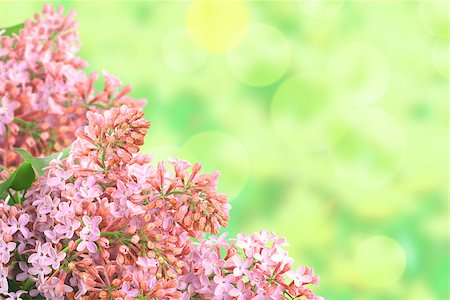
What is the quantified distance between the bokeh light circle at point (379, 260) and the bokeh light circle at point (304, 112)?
0.24 m

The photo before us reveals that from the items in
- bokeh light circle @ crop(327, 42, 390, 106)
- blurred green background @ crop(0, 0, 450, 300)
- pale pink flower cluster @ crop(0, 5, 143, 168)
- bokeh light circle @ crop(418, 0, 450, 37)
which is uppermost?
bokeh light circle @ crop(418, 0, 450, 37)

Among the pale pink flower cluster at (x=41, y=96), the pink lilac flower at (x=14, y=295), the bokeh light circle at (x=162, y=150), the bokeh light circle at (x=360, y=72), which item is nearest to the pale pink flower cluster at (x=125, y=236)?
the pink lilac flower at (x=14, y=295)

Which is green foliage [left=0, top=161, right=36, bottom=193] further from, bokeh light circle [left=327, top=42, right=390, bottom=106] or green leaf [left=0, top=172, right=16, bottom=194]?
bokeh light circle [left=327, top=42, right=390, bottom=106]

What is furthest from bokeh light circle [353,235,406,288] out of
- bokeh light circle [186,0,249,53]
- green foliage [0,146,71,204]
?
green foliage [0,146,71,204]

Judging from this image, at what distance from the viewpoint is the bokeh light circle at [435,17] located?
74.1 inches

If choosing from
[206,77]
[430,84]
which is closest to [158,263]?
[206,77]

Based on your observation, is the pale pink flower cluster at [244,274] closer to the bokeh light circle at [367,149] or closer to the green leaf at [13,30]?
the green leaf at [13,30]

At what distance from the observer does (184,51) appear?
1.79 metres

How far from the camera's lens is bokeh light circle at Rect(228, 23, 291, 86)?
5.85 ft

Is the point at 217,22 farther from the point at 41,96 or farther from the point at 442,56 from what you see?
the point at 41,96

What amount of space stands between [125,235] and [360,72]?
155 centimetres

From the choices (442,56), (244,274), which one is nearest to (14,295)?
(244,274)

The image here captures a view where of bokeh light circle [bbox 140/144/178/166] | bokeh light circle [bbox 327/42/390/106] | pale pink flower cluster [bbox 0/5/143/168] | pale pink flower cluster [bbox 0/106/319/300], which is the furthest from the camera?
bokeh light circle [bbox 327/42/390/106]

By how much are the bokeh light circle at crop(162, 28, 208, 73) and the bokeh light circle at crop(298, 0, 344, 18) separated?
265 millimetres
